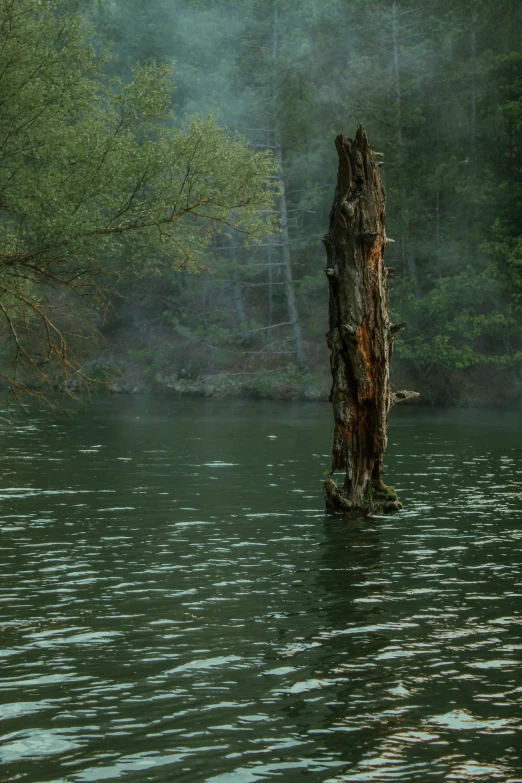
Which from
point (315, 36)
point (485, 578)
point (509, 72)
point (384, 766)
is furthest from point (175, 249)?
point (315, 36)

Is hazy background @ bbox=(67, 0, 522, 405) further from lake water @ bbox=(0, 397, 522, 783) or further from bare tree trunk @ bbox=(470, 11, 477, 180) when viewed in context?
lake water @ bbox=(0, 397, 522, 783)

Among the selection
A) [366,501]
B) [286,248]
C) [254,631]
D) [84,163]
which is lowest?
[254,631]

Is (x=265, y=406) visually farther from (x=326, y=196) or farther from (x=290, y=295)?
(x=326, y=196)

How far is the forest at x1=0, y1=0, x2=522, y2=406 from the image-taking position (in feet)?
170

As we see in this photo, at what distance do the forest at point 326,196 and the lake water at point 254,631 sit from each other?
22.9 m

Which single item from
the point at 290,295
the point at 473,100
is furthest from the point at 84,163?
the point at 290,295

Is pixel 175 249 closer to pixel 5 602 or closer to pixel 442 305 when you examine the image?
pixel 5 602

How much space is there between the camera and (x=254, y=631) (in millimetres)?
11578

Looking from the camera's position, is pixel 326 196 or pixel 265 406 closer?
pixel 265 406

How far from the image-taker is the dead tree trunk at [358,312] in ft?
60.6

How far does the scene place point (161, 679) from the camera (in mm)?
9852

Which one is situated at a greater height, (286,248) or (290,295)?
(286,248)

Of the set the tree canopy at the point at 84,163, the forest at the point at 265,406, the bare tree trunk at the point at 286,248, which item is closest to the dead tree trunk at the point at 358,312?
the forest at the point at 265,406

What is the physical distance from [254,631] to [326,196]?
52.9 meters
